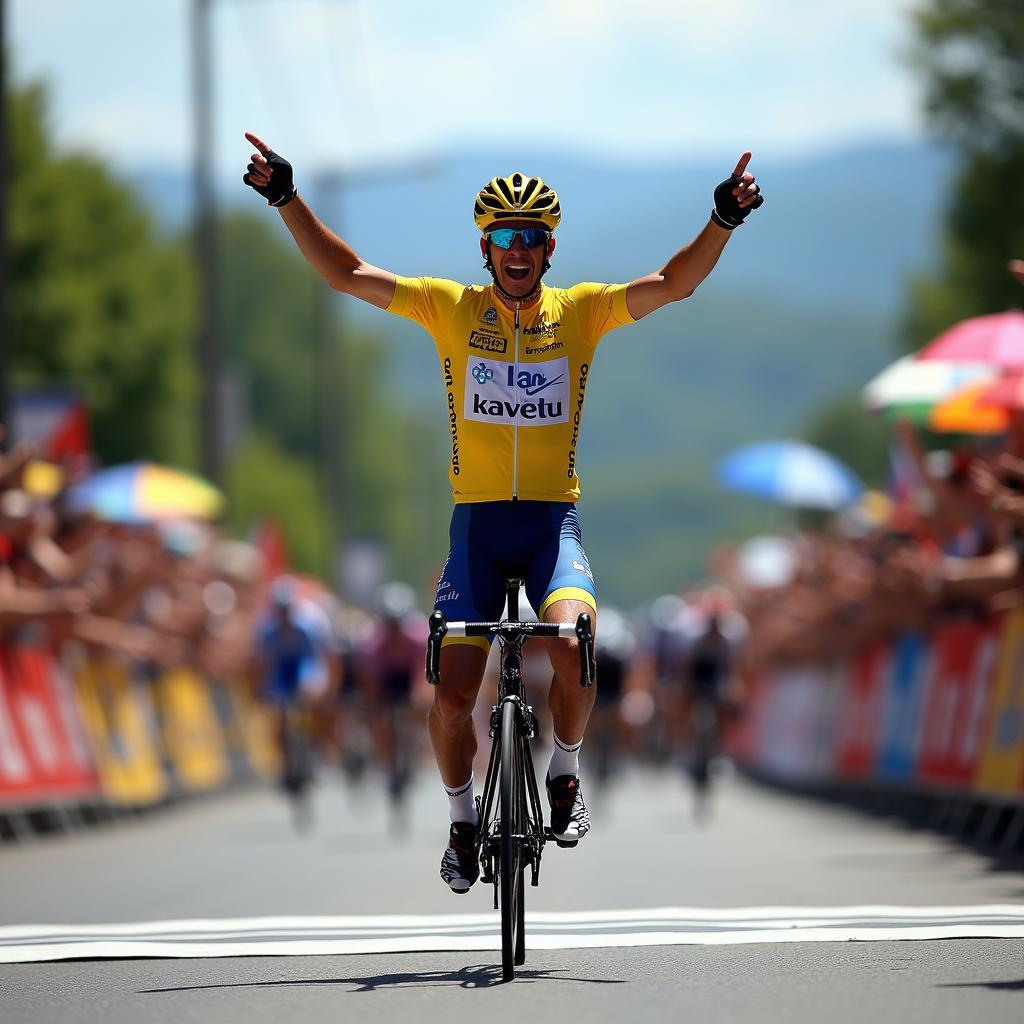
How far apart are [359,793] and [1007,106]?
30147 mm

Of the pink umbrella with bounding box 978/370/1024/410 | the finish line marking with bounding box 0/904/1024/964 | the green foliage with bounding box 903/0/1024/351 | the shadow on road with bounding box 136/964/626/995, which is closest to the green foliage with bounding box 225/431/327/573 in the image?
the green foliage with bounding box 903/0/1024/351

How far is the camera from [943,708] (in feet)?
64.1

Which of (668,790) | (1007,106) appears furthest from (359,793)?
(1007,106)

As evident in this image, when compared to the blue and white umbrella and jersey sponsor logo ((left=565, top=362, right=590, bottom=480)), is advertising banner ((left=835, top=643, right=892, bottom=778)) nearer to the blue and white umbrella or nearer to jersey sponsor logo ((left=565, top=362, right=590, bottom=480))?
the blue and white umbrella

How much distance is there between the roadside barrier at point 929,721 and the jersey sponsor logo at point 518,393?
7.58 meters

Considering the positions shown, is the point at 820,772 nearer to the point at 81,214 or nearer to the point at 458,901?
the point at 458,901

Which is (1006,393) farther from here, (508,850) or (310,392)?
(310,392)

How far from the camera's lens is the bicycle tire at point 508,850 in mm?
8078

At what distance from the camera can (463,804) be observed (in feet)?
29.3

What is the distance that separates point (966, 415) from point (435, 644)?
987 centimetres

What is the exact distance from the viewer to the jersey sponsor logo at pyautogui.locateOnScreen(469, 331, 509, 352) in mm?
9047

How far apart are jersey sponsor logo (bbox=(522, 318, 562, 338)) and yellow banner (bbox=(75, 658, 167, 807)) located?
12.3 metres

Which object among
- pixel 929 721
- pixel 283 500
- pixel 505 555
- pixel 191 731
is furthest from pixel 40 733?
pixel 283 500

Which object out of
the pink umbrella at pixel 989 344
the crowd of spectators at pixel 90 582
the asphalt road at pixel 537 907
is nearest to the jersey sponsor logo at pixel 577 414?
the asphalt road at pixel 537 907
